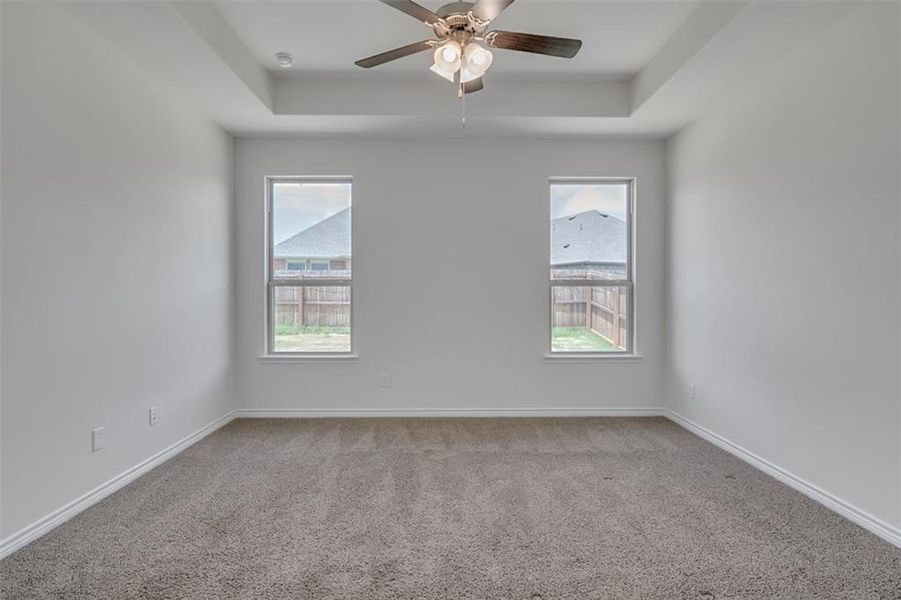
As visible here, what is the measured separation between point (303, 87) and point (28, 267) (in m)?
2.08

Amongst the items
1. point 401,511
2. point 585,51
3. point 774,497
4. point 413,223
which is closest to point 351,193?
point 413,223

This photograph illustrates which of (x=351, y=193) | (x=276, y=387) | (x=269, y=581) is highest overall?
(x=351, y=193)

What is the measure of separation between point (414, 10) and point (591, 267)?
270 cm

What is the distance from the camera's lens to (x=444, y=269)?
11.5ft

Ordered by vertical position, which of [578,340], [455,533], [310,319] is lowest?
[455,533]

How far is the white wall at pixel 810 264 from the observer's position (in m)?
1.83

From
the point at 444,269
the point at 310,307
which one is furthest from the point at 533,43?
the point at 310,307

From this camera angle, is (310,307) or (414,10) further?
(310,307)

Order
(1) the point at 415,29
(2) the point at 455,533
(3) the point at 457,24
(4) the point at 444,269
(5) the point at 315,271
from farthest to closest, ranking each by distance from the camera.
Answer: (5) the point at 315,271 → (4) the point at 444,269 → (1) the point at 415,29 → (2) the point at 455,533 → (3) the point at 457,24

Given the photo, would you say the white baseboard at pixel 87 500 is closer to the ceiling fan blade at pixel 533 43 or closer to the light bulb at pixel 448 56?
the light bulb at pixel 448 56

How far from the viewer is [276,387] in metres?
3.53

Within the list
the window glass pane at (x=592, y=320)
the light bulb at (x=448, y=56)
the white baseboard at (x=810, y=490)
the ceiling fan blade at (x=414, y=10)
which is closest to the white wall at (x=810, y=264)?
the white baseboard at (x=810, y=490)

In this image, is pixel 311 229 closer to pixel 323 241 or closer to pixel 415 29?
pixel 323 241

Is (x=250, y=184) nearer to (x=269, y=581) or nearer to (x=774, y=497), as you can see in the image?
(x=269, y=581)
